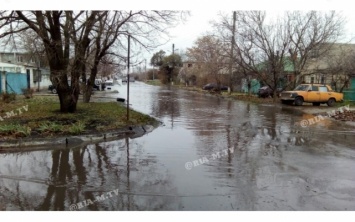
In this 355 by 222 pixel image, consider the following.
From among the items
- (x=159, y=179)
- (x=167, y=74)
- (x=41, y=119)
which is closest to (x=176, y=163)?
(x=159, y=179)

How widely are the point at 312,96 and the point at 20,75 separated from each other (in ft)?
80.9

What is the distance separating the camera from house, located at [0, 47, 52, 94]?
24.3m

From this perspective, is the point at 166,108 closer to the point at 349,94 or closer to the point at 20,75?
the point at 349,94

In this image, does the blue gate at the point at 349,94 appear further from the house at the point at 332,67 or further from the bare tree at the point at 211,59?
the bare tree at the point at 211,59

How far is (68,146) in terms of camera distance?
8.05m

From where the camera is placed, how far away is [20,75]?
91.9 feet

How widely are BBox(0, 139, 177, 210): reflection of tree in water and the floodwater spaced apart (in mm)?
14

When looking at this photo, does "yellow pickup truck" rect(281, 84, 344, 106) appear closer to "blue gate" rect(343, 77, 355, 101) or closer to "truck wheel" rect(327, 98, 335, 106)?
"truck wheel" rect(327, 98, 335, 106)

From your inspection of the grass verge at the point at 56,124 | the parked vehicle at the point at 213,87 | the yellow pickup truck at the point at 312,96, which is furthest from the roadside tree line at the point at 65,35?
the parked vehicle at the point at 213,87

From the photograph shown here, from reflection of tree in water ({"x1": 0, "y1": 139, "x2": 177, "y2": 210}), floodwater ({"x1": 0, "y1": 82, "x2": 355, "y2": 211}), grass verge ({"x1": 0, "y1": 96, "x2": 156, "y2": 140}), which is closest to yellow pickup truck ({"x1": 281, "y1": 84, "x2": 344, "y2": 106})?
floodwater ({"x1": 0, "y1": 82, "x2": 355, "y2": 211})

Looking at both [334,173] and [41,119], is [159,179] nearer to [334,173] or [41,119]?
[334,173]

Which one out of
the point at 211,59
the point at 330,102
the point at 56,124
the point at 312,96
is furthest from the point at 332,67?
the point at 56,124

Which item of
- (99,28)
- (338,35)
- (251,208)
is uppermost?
(338,35)

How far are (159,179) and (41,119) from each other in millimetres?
7028
